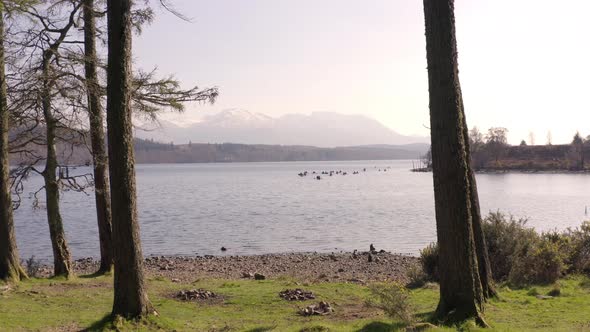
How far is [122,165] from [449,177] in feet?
17.7

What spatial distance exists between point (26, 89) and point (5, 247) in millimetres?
3850

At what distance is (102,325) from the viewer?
8922mm

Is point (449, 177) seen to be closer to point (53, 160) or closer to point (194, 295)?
point (194, 295)

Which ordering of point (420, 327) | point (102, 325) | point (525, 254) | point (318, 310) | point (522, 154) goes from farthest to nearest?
point (522, 154) → point (525, 254) → point (318, 310) → point (102, 325) → point (420, 327)

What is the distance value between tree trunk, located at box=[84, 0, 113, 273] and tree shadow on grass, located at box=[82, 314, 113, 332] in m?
6.14

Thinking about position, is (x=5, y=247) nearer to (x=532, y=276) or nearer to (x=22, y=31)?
(x=22, y=31)

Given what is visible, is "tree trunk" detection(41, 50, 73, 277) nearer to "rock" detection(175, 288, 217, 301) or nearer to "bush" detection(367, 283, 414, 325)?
"rock" detection(175, 288, 217, 301)

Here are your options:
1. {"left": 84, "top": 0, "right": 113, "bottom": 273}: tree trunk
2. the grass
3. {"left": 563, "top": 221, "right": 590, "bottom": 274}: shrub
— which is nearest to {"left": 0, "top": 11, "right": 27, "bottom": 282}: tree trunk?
the grass

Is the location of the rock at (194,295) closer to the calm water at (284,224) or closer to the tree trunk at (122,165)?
the tree trunk at (122,165)

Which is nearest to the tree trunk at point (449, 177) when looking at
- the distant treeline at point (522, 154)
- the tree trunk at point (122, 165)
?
the tree trunk at point (122, 165)

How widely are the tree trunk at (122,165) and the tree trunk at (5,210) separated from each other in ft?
17.4

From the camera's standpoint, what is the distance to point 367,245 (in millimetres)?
33938

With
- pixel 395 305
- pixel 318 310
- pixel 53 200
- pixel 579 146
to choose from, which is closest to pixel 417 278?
pixel 318 310

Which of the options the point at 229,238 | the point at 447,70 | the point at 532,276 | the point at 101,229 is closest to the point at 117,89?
the point at 447,70
